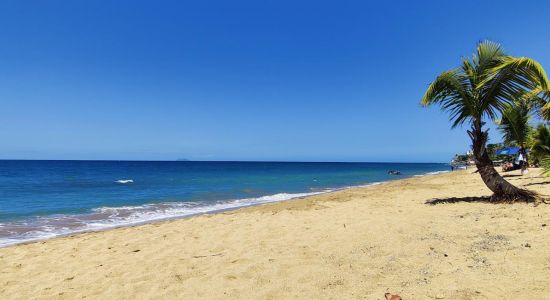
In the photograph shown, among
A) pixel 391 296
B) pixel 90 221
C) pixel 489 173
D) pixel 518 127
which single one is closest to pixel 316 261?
pixel 391 296

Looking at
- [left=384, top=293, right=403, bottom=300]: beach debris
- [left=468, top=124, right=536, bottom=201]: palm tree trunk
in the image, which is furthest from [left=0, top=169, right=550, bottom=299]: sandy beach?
[left=468, top=124, right=536, bottom=201]: palm tree trunk

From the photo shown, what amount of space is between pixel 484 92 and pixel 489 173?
2.19m

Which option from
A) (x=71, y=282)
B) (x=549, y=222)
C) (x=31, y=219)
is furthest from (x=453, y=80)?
(x=31, y=219)

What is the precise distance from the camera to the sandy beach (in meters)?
3.58

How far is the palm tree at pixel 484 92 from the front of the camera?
8383 mm

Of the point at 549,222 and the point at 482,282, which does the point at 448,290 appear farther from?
the point at 549,222

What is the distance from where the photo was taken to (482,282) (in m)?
3.38

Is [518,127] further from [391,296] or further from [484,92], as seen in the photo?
[391,296]

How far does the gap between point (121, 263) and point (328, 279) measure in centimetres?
360

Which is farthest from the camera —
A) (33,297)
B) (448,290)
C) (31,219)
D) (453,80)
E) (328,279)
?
(31,219)

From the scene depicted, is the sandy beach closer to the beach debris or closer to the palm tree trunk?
the beach debris

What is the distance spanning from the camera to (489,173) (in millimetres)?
8883

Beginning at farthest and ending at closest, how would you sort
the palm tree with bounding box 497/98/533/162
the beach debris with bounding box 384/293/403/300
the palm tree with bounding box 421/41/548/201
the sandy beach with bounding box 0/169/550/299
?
the palm tree with bounding box 497/98/533/162 < the palm tree with bounding box 421/41/548/201 < the sandy beach with bounding box 0/169/550/299 < the beach debris with bounding box 384/293/403/300

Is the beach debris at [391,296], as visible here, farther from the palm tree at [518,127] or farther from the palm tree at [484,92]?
the palm tree at [518,127]
